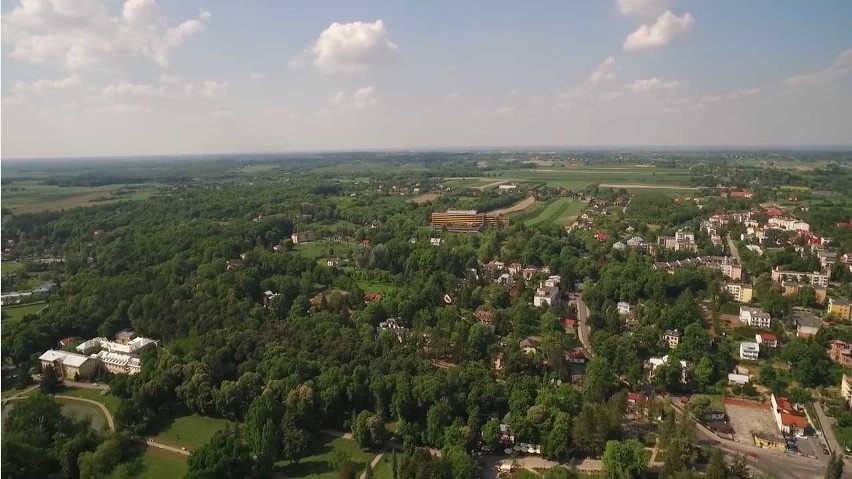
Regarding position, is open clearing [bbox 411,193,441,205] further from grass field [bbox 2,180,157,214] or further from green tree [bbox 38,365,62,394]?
green tree [bbox 38,365,62,394]

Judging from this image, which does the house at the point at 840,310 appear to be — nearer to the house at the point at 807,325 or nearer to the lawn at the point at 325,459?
the house at the point at 807,325

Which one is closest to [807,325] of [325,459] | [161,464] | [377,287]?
[377,287]

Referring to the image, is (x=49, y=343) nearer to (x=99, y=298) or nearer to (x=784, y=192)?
(x=99, y=298)

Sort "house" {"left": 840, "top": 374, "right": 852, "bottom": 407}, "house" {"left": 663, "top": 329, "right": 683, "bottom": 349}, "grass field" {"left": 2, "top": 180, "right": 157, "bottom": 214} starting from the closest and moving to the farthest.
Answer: "house" {"left": 840, "top": 374, "right": 852, "bottom": 407}
"house" {"left": 663, "top": 329, "right": 683, "bottom": 349}
"grass field" {"left": 2, "top": 180, "right": 157, "bottom": 214}

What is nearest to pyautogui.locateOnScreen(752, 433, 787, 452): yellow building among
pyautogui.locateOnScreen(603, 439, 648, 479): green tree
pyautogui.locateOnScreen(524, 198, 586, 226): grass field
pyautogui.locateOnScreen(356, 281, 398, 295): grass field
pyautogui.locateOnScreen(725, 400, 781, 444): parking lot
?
pyautogui.locateOnScreen(725, 400, 781, 444): parking lot

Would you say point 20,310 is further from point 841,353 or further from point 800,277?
point 800,277

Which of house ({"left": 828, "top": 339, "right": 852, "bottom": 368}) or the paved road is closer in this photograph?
the paved road

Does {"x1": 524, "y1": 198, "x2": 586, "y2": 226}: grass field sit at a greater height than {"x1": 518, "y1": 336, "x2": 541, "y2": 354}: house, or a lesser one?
greater
